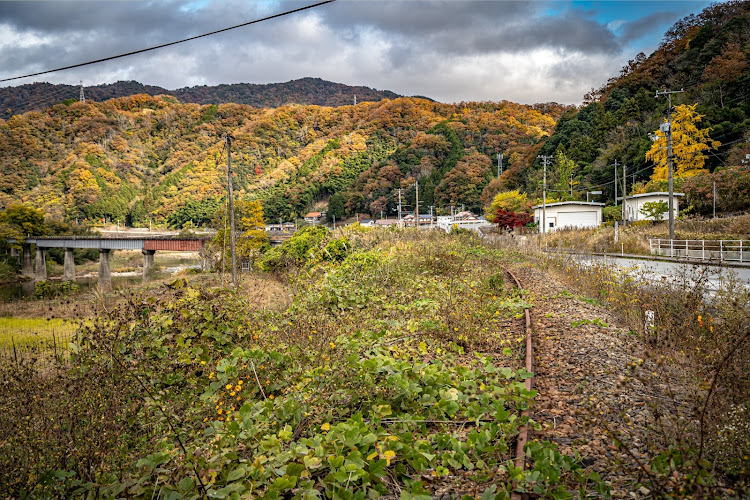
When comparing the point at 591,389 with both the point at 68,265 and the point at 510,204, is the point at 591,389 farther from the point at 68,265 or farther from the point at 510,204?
the point at 68,265

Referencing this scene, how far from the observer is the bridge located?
45.1m

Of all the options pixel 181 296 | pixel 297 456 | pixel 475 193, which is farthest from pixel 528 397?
pixel 475 193

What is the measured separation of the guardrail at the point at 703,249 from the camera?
17.7 meters

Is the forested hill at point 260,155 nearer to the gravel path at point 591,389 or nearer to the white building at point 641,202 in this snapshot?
the white building at point 641,202

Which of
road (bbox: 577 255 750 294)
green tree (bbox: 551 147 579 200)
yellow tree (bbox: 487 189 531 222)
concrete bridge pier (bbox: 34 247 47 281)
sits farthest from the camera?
yellow tree (bbox: 487 189 531 222)

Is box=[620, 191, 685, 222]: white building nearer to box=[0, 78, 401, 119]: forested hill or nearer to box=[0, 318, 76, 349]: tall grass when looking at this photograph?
box=[0, 318, 76, 349]: tall grass

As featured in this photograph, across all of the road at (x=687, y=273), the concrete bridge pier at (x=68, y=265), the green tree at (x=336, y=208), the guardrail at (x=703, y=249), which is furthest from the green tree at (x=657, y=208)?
the concrete bridge pier at (x=68, y=265)

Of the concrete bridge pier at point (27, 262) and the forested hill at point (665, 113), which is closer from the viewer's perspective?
the forested hill at point (665, 113)

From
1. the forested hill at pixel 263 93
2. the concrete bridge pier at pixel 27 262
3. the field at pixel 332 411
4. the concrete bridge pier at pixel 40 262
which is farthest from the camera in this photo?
the forested hill at pixel 263 93

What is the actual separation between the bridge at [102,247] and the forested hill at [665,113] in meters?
42.5

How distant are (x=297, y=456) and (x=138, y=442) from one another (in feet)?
5.08

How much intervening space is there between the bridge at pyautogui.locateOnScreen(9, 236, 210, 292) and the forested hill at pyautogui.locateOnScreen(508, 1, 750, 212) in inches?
1674

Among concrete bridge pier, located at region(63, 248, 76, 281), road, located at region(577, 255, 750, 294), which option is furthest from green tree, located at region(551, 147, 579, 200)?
concrete bridge pier, located at region(63, 248, 76, 281)

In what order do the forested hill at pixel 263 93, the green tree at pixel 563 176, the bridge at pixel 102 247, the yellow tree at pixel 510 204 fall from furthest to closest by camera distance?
the forested hill at pixel 263 93
the yellow tree at pixel 510 204
the green tree at pixel 563 176
the bridge at pixel 102 247
